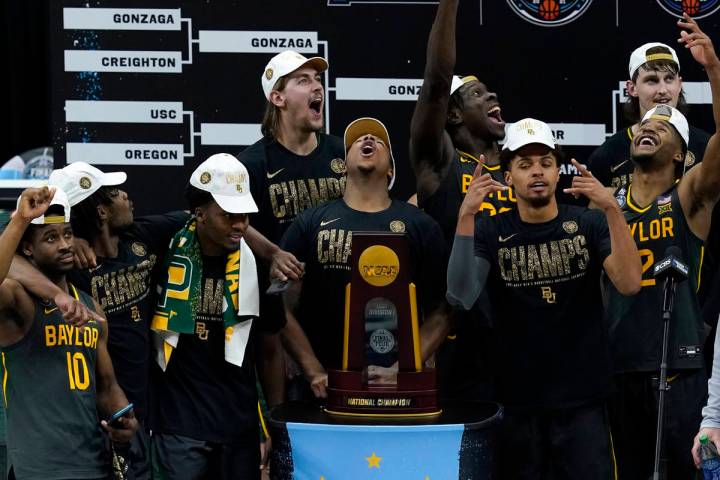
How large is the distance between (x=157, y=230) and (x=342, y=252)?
32.4 inches

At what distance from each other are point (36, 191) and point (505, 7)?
3.29m

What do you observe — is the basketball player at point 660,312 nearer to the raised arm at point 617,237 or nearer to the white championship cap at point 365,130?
the raised arm at point 617,237

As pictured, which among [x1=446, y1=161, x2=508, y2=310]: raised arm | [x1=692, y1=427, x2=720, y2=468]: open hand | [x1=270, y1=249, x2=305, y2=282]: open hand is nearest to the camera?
[x1=692, y1=427, x2=720, y2=468]: open hand

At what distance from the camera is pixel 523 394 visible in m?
5.41

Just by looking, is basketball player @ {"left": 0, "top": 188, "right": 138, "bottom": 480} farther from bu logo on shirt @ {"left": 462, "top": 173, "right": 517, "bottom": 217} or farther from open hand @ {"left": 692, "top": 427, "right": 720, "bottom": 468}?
open hand @ {"left": 692, "top": 427, "right": 720, "bottom": 468}

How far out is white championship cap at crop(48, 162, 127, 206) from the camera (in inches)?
218

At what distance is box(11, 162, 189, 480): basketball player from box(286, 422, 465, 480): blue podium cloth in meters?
0.88

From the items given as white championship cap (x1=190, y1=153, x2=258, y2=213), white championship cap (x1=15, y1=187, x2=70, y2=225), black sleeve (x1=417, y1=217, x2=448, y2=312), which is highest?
white championship cap (x1=190, y1=153, x2=258, y2=213)

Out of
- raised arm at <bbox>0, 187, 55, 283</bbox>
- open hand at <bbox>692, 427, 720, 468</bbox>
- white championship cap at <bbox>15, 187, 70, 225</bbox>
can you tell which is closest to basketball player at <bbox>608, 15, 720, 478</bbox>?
open hand at <bbox>692, 427, 720, 468</bbox>

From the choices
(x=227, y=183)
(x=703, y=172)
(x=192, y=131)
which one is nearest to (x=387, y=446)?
(x=227, y=183)

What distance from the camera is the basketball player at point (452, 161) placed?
5.75 m

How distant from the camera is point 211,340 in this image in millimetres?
5500

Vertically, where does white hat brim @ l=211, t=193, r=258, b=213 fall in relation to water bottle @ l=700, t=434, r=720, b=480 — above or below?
above

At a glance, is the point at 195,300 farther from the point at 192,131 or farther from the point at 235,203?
the point at 192,131
